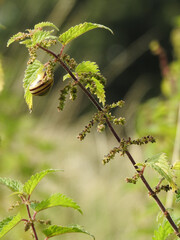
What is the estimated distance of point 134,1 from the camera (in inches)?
687

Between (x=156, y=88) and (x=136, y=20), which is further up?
(x=136, y=20)

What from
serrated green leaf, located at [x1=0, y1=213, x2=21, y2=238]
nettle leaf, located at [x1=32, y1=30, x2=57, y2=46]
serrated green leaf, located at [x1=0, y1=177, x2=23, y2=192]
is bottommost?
serrated green leaf, located at [x1=0, y1=213, x2=21, y2=238]

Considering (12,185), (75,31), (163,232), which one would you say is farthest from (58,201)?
(75,31)

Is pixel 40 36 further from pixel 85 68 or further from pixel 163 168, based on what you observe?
pixel 163 168

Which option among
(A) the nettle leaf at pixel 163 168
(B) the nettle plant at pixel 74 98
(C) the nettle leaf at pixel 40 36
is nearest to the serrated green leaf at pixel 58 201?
(B) the nettle plant at pixel 74 98

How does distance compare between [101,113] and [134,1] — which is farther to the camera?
[134,1]

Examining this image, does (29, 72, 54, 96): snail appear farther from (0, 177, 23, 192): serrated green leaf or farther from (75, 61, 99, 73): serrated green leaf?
(0, 177, 23, 192): serrated green leaf

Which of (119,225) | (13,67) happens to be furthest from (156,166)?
(119,225)

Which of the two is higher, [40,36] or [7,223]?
[40,36]

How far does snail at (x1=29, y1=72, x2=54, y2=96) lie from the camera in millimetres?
791

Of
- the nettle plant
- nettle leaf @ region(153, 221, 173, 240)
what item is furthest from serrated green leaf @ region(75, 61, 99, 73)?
nettle leaf @ region(153, 221, 173, 240)

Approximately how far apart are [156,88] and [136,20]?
4.74m

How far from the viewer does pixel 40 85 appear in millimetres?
791

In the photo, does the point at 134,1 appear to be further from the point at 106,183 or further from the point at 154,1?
the point at 106,183
